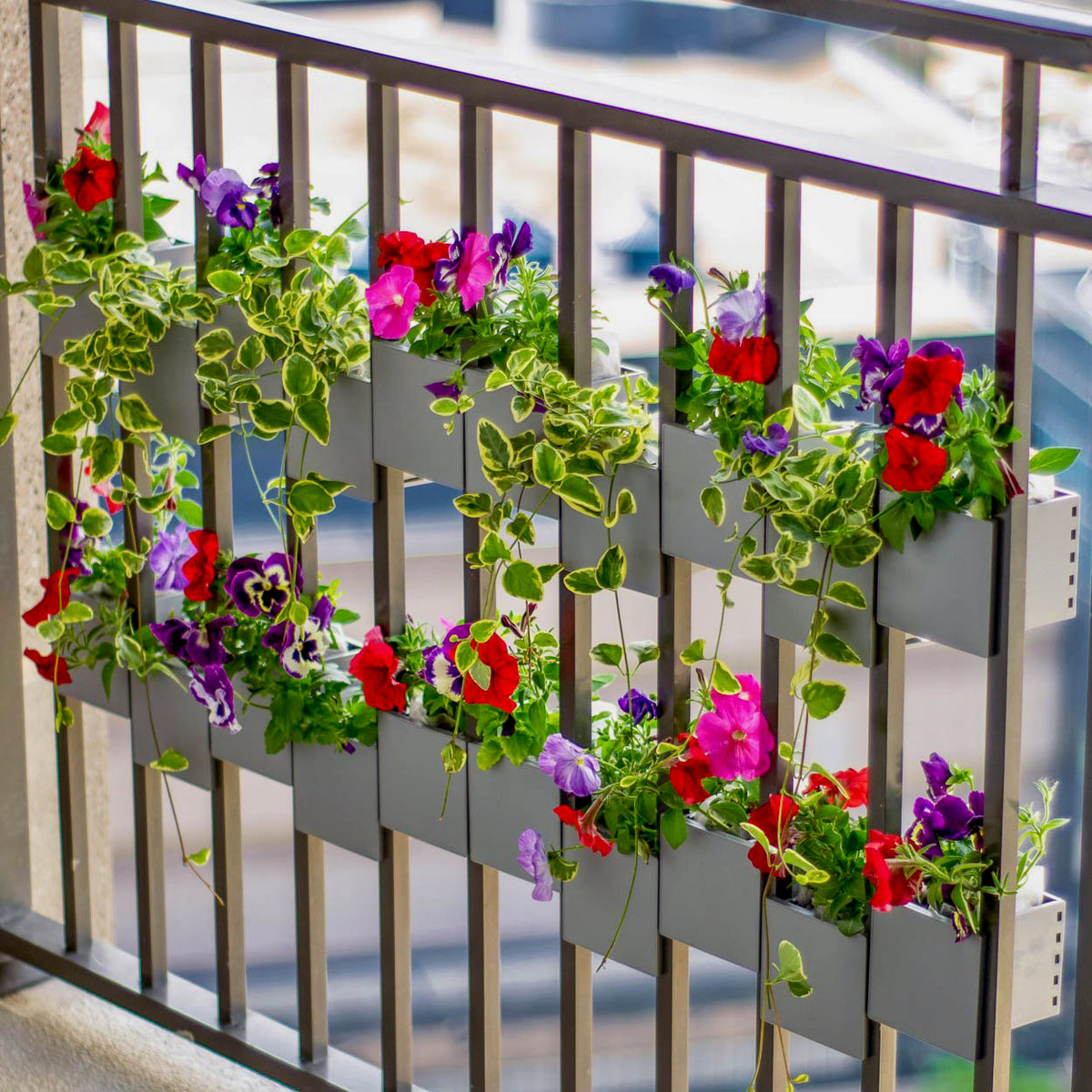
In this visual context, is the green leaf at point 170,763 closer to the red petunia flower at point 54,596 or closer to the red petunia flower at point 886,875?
the red petunia flower at point 54,596

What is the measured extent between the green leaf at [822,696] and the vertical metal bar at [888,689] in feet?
0.08

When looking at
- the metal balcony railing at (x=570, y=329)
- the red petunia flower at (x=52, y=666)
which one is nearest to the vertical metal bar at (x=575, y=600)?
the metal balcony railing at (x=570, y=329)

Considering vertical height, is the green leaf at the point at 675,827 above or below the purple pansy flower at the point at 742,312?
below

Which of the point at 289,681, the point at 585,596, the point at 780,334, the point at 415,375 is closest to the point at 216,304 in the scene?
the point at 415,375

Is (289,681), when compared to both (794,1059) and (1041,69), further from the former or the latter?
(794,1059)

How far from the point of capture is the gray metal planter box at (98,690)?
173 cm

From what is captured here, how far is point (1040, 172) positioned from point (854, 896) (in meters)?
0.56

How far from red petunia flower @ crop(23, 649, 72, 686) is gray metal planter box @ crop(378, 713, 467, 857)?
439 millimetres

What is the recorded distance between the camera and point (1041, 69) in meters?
1.00

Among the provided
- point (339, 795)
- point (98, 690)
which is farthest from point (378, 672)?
point (98, 690)

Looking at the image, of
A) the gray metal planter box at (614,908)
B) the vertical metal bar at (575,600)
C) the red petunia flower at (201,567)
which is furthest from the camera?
the red petunia flower at (201,567)

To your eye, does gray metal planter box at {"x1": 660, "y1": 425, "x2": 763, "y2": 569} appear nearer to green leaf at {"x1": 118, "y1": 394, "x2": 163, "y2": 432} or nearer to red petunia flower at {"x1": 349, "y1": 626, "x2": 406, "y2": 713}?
red petunia flower at {"x1": 349, "y1": 626, "x2": 406, "y2": 713}

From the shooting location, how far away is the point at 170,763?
166 centimetres

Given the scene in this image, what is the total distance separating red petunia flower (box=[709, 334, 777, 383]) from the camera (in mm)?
1127
